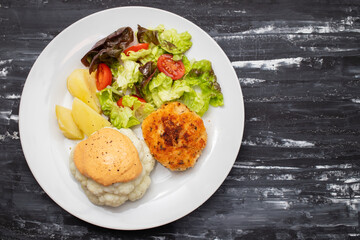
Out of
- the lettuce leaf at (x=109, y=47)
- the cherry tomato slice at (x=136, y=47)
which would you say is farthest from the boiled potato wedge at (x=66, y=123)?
the cherry tomato slice at (x=136, y=47)

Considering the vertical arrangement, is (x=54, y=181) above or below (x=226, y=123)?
below

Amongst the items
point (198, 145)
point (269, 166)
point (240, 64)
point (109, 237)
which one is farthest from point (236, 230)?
point (240, 64)

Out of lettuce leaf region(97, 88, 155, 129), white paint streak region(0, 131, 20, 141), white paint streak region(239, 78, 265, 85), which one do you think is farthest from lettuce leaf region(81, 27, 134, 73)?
white paint streak region(239, 78, 265, 85)

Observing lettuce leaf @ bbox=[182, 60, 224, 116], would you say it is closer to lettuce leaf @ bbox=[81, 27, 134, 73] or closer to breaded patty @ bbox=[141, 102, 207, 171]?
breaded patty @ bbox=[141, 102, 207, 171]

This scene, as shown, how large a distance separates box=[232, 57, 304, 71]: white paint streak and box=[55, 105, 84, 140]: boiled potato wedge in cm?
167

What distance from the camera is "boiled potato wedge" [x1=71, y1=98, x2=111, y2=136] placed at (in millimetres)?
3297

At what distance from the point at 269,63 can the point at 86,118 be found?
74.3 inches

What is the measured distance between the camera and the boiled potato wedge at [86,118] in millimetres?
3297

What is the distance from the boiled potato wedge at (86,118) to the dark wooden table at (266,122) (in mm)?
771

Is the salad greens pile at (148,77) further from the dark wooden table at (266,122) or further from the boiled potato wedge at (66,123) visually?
the dark wooden table at (266,122)

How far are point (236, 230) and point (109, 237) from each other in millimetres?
1247

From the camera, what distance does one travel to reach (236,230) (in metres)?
3.62

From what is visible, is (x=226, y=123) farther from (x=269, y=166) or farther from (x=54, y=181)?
(x=54, y=181)

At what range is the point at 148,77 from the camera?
3.37 m
